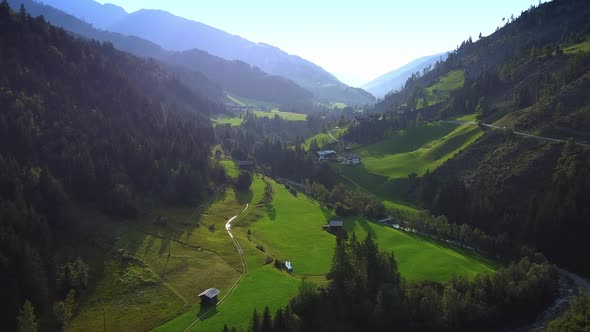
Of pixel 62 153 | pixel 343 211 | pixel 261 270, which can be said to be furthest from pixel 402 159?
pixel 62 153

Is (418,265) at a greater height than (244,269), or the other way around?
(418,265)

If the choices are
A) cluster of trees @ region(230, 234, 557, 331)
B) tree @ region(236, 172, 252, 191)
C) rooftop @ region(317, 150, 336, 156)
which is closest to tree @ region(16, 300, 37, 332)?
cluster of trees @ region(230, 234, 557, 331)

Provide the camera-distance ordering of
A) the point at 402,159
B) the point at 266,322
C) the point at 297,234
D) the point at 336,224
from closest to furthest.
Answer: the point at 266,322
the point at 297,234
the point at 336,224
the point at 402,159

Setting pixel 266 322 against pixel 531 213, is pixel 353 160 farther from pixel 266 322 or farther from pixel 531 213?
pixel 266 322

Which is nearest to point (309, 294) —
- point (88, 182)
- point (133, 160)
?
point (88, 182)

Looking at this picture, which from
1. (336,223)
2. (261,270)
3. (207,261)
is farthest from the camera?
(336,223)

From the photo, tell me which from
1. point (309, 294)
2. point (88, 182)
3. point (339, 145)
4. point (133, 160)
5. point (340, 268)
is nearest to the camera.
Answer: point (309, 294)

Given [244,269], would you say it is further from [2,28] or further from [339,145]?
[339,145]
